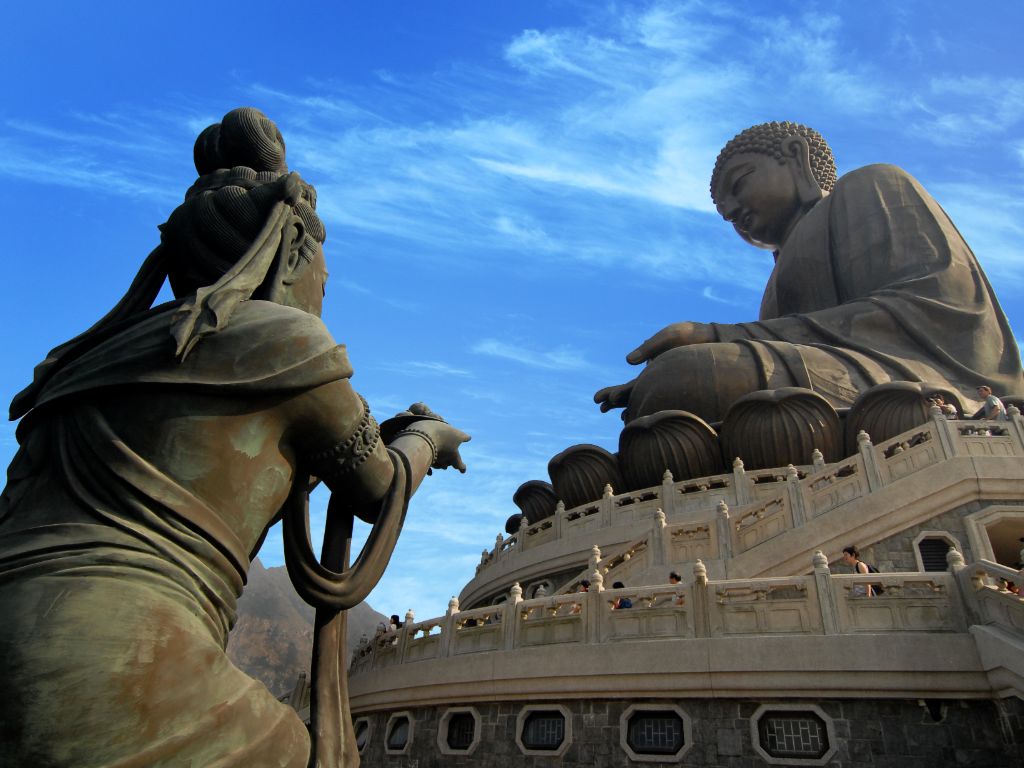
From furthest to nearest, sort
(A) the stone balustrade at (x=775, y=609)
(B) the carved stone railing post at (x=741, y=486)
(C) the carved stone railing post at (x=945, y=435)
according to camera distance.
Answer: (B) the carved stone railing post at (x=741, y=486)
(C) the carved stone railing post at (x=945, y=435)
(A) the stone balustrade at (x=775, y=609)

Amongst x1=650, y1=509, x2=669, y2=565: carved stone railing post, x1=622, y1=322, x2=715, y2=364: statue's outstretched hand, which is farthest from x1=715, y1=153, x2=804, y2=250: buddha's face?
x1=650, y1=509, x2=669, y2=565: carved stone railing post

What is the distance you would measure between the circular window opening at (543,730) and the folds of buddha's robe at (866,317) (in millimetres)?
9693

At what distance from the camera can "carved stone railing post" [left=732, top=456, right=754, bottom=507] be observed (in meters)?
12.4

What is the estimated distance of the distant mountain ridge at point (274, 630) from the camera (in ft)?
105

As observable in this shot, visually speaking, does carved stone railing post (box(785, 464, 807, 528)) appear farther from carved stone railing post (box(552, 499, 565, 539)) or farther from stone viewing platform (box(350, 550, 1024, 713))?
carved stone railing post (box(552, 499, 565, 539))

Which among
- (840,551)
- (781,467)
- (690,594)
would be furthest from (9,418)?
(781,467)

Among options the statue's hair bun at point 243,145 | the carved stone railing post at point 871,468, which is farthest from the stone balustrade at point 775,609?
the statue's hair bun at point 243,145

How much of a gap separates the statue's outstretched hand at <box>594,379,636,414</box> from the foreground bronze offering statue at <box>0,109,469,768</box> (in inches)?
582

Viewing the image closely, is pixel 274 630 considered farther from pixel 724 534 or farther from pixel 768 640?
pixel 768 640

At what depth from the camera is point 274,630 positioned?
34.4 meters

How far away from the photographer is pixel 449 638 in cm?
839

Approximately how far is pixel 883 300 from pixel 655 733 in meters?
14.7

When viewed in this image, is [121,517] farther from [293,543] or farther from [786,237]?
[786,237]

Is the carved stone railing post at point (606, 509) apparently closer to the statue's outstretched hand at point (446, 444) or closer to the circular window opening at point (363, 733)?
the circular window opening at point (363, 733)
